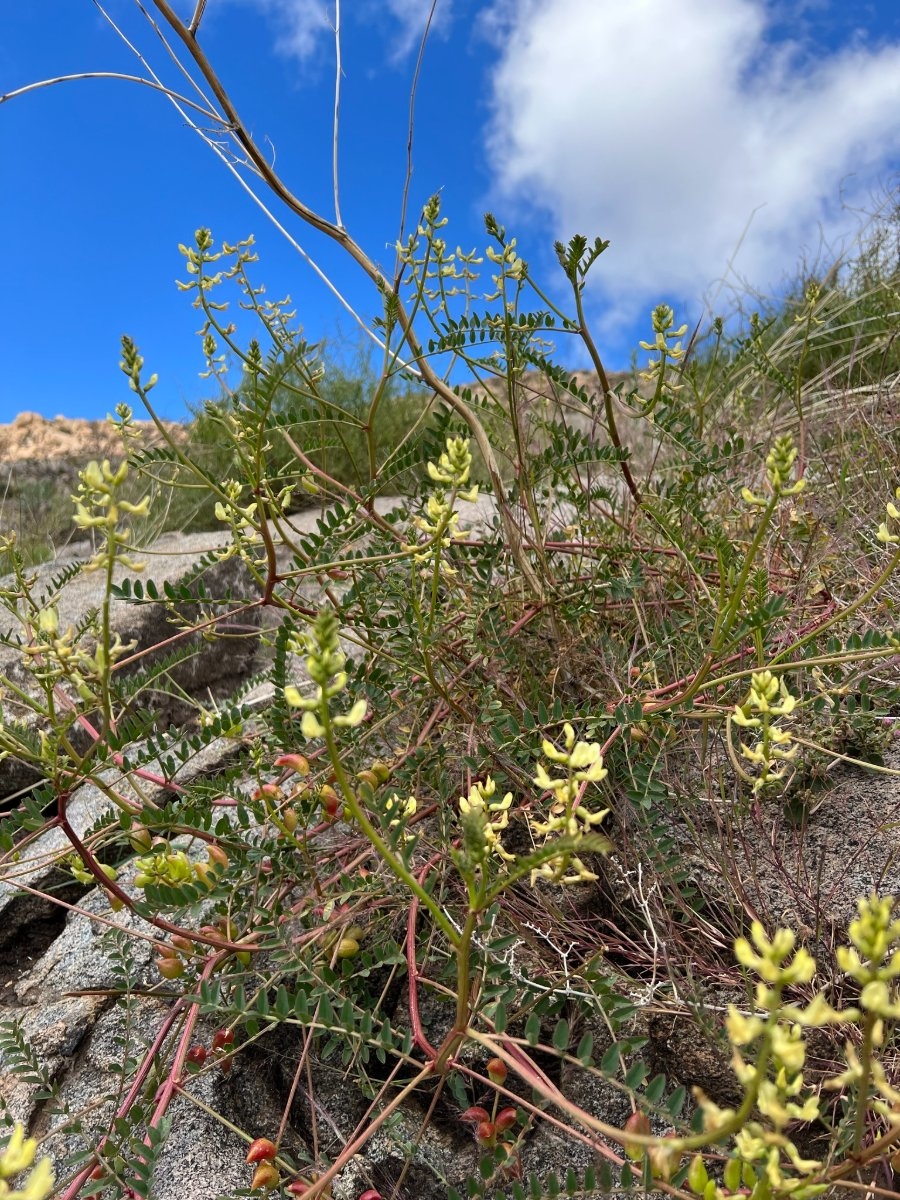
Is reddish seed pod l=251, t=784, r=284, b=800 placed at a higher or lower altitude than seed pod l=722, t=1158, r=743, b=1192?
higher

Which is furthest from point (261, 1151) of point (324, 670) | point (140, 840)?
point (324, 670)

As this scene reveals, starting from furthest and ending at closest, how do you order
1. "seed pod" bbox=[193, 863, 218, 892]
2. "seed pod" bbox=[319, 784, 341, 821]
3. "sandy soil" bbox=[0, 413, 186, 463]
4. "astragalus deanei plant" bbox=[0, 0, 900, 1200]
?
"sandy soil" bbox=[0, 413, 186, 463], "seed pod" bbox=[319, 784, 341, 821], "seed pod" bbox=[193, 863, 218, 892], "astragalus deanei plant" bbox=[0, 0, 900, 1200]

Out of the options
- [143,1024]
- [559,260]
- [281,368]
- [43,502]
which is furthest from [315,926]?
[43,502]

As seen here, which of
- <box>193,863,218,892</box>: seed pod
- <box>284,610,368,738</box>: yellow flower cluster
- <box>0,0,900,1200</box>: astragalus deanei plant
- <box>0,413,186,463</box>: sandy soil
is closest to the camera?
<box>284,610,368,738</box>: yellow flower cluster

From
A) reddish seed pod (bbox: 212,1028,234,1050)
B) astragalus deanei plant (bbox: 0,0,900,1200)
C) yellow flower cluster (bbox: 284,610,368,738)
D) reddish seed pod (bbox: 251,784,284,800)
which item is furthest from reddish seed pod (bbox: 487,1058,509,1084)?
yellow flower cluster (bbox: 284,610,368,738)

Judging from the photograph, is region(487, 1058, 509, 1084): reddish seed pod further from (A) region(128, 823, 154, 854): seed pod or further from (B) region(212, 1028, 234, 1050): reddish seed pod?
(A) region(128, 823, 154, 854): seed pod

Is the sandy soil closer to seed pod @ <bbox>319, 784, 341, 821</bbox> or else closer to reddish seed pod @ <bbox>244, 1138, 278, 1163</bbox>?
seed pod @ <bbox>319, 784, 341, 821</bbox>

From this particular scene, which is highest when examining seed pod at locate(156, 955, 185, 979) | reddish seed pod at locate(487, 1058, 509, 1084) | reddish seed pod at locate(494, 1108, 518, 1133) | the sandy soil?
the sandy soil

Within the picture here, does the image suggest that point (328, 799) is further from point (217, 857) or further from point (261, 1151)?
point (261, 1151)

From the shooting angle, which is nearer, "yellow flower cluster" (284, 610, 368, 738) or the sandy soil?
"yellow flower cluster" (284, 610, 368, 738)

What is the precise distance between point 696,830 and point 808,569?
723 millimetres

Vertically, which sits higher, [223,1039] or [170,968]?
[170,968]

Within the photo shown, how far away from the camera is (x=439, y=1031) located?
128 centimetres

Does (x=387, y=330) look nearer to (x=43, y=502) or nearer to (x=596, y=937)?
(x=596, y=937)
